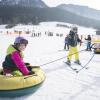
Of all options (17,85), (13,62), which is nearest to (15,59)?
(13,62)

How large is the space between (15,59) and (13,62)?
133 millimetres

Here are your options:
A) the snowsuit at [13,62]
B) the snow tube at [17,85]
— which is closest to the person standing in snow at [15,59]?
the snowsuit at [13,62]

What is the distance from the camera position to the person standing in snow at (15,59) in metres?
6.82

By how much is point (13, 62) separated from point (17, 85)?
2.52 ft

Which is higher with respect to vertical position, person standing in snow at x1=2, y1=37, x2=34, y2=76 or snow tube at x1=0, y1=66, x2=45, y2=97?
person standing in snow at x1=2, y1=37, x2=34, y2=76

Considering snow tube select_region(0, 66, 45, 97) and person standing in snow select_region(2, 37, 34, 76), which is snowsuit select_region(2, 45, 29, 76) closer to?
person standing in snow select_region(2, 37, 34, 76)

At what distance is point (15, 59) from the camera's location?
686 centimetres

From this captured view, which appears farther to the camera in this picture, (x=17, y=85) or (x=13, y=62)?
(x=13, y=62)

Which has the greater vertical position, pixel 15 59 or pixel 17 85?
pixel 15 59

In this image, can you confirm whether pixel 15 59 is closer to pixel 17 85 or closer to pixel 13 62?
pixel 13 62

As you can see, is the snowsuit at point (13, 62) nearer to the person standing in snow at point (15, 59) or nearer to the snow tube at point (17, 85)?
the person standing in snow at point (15, 59)

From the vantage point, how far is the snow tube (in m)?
6.34

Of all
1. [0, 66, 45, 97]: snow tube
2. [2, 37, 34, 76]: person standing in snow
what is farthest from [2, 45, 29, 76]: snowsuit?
[0, 66, 45, 97]: snow tube

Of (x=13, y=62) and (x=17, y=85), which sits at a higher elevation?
(x=13, y=62)
